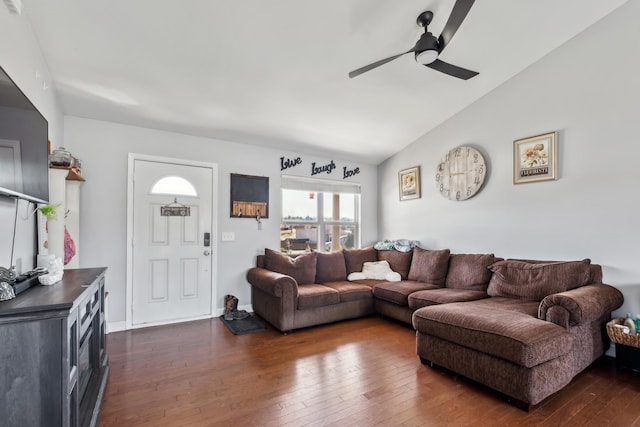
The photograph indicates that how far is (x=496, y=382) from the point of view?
6.93 feet

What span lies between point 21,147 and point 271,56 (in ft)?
6.37

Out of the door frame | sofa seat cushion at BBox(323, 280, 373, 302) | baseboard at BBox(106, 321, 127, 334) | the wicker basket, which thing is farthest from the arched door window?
the wicker basket

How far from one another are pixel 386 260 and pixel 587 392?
8.84 ft

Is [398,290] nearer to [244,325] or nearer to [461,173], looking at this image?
[461,173]

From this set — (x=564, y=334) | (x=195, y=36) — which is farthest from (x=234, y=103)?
(x=564, y=334)

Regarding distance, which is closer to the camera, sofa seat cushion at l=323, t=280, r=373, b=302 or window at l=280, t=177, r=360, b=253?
sofa seat cushion at l=323, t=280, r=373, b=302

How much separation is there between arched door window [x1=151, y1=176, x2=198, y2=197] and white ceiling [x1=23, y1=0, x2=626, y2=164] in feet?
2.10

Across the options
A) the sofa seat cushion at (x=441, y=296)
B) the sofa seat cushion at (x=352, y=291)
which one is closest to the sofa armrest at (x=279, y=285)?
the sofa seat cushion at (x=352, y=291)

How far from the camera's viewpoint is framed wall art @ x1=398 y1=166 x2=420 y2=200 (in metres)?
4.73

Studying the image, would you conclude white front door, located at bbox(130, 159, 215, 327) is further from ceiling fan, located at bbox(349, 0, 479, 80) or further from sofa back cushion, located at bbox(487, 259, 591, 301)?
sofa back cushion, located at bbox(487, 259, 591, 301)

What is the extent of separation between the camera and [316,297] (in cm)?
358

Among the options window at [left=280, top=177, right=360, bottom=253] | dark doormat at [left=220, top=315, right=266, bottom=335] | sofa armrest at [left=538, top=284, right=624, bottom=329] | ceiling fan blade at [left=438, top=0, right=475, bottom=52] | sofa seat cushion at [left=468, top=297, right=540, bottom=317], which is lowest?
dark doormat at [left=220, top=315, right=266, bottom=335]

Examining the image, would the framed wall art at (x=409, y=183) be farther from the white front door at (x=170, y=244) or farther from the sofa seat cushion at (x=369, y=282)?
the white front door at (x=170, y=244)

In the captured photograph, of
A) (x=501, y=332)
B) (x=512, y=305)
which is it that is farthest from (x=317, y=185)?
(x=501, y=332)
